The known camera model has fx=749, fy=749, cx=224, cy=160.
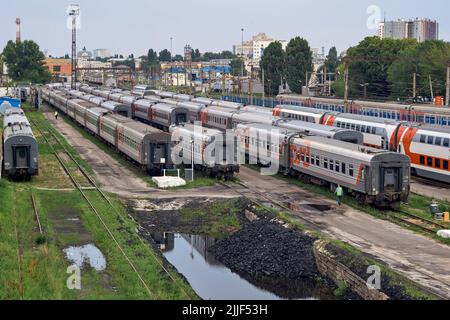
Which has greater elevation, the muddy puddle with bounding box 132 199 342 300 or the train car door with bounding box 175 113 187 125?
the train car door with bounding box 175 113 187 125

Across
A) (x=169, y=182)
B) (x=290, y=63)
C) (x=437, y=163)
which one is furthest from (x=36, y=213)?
(x=290, y=63)

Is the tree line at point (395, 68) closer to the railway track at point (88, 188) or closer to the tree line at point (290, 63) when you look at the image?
the tree line at point (290, 63)

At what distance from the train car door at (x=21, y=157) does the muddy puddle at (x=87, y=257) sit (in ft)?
49.0

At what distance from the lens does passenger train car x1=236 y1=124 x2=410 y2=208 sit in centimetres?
3278

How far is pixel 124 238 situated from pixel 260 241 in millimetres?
5222

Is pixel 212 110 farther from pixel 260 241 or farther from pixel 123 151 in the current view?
pixel 260 241

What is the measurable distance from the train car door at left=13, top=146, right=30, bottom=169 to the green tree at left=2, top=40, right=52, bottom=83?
415 feet

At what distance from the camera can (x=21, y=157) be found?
41.1m

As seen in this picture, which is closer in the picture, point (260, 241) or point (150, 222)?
point (260, 241)

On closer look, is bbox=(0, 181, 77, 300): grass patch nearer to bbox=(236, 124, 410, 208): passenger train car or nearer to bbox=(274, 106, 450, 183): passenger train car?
bbox=(236, 124, 410, 208): passenger train car

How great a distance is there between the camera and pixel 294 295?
78.4 ft

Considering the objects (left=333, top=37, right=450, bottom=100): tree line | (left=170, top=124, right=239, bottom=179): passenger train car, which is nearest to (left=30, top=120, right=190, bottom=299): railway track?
(left=170, top=124, right=239, bottom=179): passenger train car
